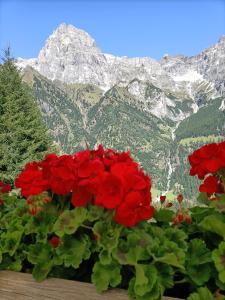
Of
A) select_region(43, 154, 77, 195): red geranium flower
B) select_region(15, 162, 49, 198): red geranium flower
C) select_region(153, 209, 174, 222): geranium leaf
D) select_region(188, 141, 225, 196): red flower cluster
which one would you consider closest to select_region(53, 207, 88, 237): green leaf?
select_region(43, 154, 77, 195): red geranium flower

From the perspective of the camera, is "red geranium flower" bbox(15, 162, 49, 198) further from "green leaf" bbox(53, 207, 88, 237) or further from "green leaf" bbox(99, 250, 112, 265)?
"green leaf" bbox(99, 250, 112, 265)

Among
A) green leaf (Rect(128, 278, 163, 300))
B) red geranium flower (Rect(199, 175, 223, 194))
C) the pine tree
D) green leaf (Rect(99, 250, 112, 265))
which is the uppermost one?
the pine tree

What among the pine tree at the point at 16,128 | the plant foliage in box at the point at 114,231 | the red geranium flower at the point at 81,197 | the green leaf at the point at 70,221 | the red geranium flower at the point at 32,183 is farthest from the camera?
the pine tree at the point at 16,128

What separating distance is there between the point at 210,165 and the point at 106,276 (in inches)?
37.3

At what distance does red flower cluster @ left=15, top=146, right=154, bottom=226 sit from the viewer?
2074 millimetres

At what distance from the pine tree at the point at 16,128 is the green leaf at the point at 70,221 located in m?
24.5

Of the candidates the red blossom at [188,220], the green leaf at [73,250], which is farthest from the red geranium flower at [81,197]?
the red blossom at [188,220]

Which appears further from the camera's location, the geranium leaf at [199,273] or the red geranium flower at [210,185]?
the red geranium flower at [210,185]

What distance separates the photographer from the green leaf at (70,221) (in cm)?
217

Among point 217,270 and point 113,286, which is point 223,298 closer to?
point 217,270

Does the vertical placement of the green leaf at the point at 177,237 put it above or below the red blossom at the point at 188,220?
below

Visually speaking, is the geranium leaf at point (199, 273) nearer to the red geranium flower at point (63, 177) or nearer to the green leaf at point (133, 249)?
the green leaf at point (133, 249)

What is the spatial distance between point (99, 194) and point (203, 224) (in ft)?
1.96

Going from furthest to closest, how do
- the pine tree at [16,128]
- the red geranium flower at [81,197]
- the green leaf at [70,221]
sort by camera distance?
the pine tree at [16,128], the red geranium flower at [81,197], the green leaf at [70,221]
